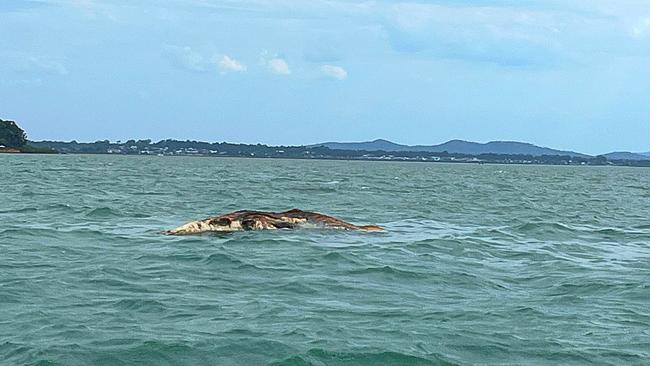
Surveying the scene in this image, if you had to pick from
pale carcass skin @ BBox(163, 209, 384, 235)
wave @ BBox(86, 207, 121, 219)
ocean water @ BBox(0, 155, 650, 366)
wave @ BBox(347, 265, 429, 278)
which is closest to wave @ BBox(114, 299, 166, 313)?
ocean water @ BBox(0, 155, 650, 366)

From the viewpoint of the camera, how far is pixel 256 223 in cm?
2306

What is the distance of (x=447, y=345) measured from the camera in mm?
11242

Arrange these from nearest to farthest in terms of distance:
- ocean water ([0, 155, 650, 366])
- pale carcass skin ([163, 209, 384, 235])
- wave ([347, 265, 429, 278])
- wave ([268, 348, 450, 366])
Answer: wave ([268, 348, 450, 366]) < ocean water ([0, 155, 650, 366]) < wave ([347, 265, 429, 278]) < pale carcass skin ([163, 209, 384, 235])

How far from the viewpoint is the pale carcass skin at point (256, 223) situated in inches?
881

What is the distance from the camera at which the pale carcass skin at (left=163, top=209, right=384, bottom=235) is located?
22.4 meters

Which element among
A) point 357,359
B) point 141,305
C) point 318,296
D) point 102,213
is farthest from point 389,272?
point 102,213

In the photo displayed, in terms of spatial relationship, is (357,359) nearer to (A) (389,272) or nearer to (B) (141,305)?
(B) (141,305)

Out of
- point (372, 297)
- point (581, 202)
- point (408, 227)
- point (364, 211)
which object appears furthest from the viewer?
point (581, 202)

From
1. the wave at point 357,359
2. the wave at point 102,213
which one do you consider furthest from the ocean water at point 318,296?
the wave at point 102,213

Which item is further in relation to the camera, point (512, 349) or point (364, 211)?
point (364, 211)

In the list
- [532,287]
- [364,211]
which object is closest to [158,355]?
[532,287]

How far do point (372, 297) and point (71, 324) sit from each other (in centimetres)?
465

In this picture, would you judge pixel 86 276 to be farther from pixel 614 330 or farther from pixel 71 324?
pixel 614 330

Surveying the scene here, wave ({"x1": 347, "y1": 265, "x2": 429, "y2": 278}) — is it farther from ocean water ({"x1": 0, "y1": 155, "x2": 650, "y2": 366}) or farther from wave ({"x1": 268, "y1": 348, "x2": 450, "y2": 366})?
wave ({"x1": 268, "y1": 348, "x2": 450, "y2": 366})
